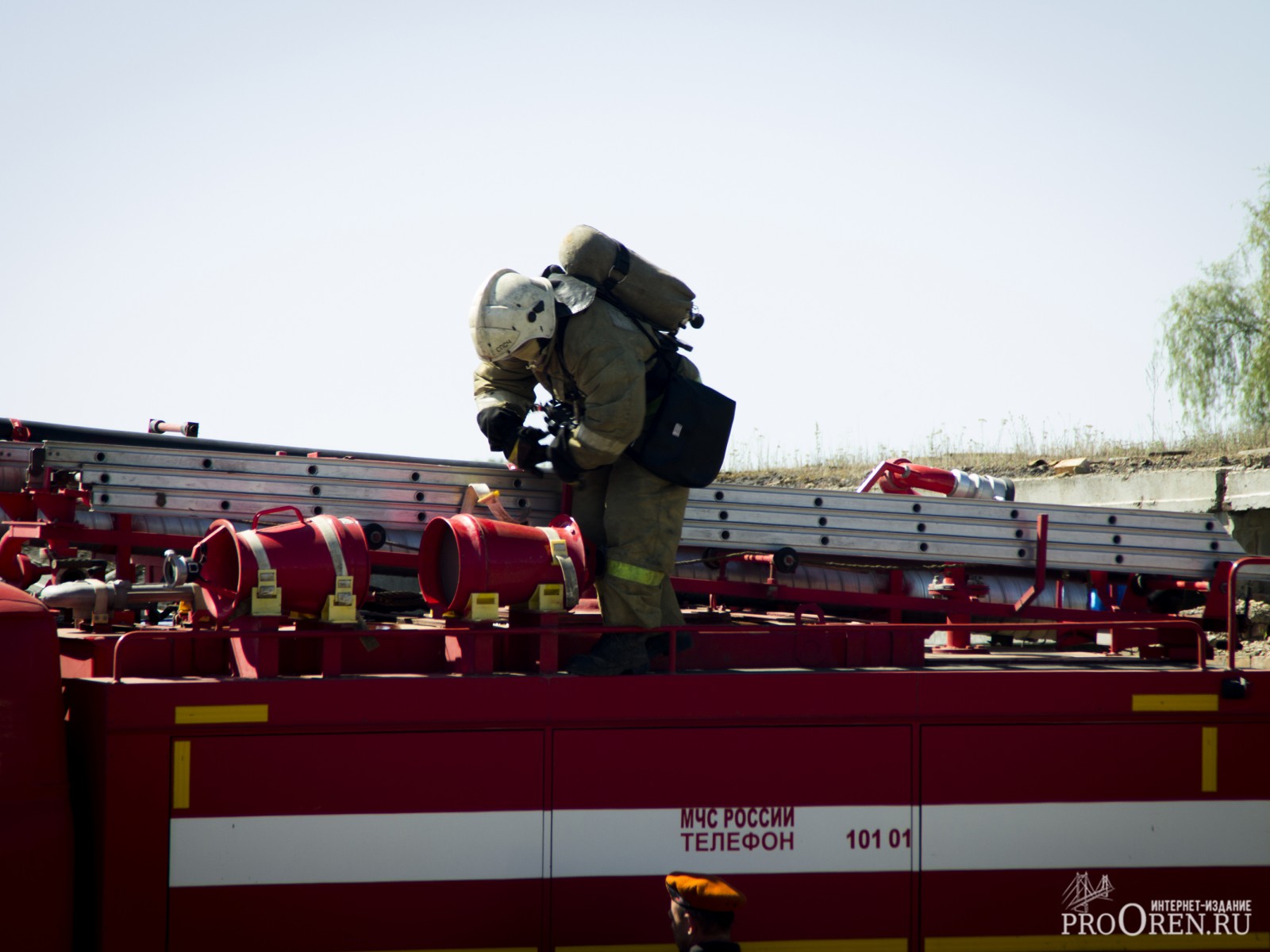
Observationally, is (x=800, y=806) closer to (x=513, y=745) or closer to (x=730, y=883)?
(x=730, y=883)

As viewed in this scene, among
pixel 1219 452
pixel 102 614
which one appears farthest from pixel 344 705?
pixel 1219 452

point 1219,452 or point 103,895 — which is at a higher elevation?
point 1219,452

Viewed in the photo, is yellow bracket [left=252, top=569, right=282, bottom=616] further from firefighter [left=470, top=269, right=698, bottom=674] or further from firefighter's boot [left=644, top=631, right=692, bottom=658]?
firefighter's boot [left=644, top=631, right=692, bottom=658]

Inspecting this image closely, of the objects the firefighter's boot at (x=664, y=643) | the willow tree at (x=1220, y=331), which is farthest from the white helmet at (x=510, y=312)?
the willow tree at (x=1220, y=331)

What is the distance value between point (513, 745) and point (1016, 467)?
11964 mm

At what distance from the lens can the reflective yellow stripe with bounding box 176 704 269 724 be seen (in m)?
4.05

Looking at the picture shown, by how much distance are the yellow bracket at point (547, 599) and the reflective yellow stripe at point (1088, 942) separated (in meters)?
1.90

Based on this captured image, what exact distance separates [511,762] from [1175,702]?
8.62ft

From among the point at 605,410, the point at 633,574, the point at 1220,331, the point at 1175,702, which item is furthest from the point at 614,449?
the point at 1220,331

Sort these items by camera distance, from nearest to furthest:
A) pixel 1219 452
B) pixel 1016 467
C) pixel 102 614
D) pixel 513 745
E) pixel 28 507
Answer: pixel 513 745, pixel 102 614, pixel 28 507, pixel 1219 452, pixel 1016 467

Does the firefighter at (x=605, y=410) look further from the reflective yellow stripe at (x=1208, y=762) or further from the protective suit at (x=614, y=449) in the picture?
the reflective yellow stripe at (x=1208, y=762)

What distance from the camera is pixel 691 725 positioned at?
14.5ft

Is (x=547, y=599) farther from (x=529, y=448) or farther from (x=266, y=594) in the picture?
(x=266, y=594)

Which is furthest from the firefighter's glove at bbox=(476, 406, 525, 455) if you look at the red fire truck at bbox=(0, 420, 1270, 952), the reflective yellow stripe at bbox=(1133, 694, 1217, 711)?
the reflective yellow stripe at bbox=(1133, 694, 1217, 711)
